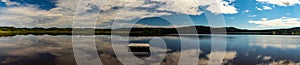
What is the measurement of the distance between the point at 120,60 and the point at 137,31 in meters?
70.3

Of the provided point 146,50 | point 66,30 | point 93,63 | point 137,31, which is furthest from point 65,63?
point 66,30

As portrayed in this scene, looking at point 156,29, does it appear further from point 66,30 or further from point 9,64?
point 9,64

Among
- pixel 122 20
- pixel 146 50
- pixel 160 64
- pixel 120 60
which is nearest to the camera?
pixel 160 64

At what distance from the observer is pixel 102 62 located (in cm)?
1678

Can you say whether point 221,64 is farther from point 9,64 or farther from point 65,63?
point 9,64

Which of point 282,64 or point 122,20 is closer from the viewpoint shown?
point 282,64

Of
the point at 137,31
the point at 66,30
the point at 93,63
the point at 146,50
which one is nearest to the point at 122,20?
the point at 146,50

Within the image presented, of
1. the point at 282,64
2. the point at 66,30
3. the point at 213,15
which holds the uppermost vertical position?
the point at 213,15

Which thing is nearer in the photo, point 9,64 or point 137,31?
point 9,64

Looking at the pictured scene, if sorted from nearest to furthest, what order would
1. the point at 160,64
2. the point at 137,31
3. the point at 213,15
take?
1. the point at 213,15
2. the point at 160,64
3. the point at 137,31

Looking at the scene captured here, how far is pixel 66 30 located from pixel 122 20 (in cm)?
6688

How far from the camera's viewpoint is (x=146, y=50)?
70.1 feet

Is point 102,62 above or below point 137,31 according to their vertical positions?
above

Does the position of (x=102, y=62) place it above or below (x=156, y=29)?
above
